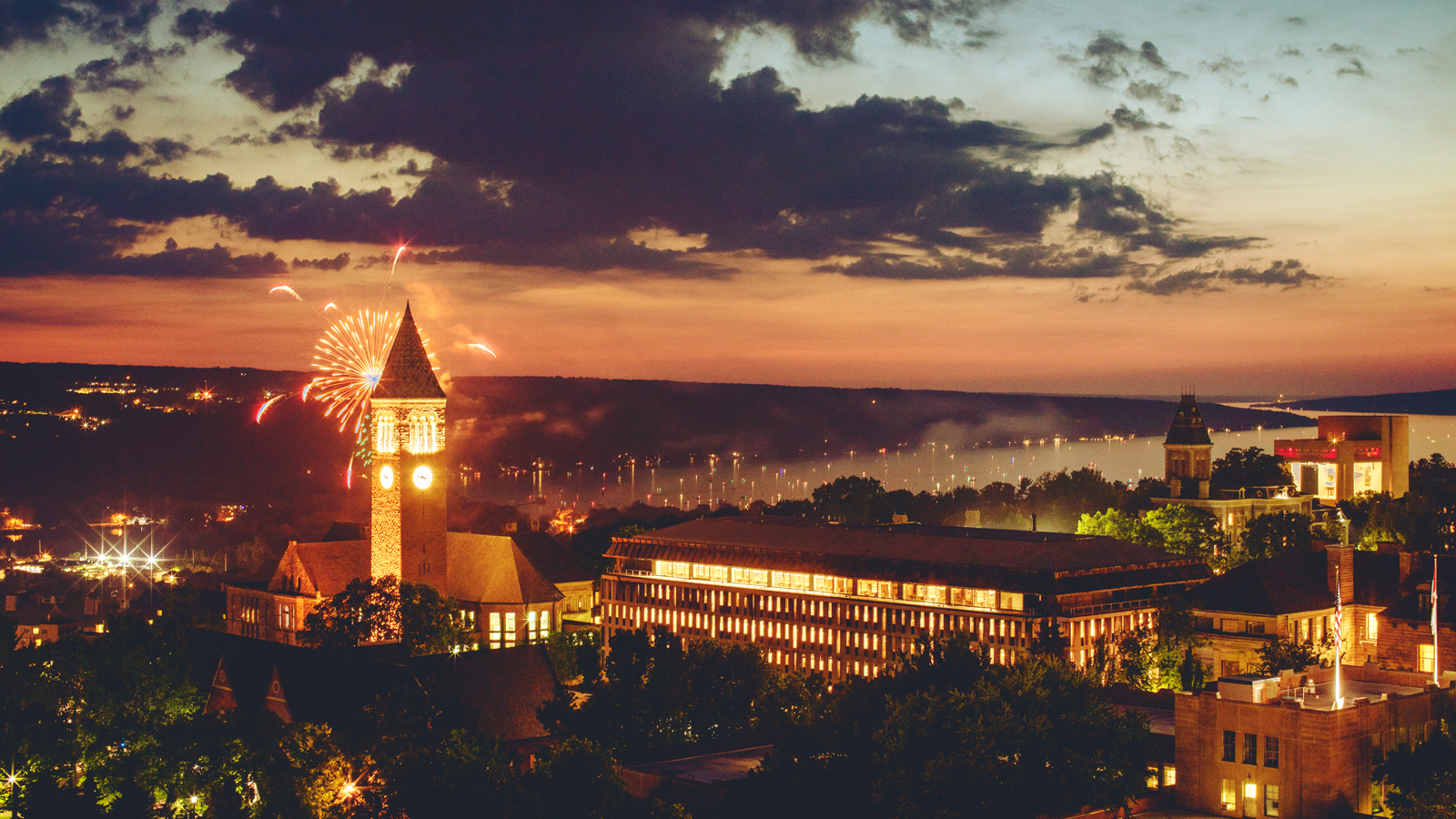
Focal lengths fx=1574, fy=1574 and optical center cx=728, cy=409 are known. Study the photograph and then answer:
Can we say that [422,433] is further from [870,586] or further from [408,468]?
[870,586]

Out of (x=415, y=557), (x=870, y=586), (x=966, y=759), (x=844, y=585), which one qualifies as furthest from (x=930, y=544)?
(x=966, y=759)

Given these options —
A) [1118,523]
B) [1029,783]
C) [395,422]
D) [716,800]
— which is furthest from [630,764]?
[1118,523]

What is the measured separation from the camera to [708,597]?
13700 centimetres

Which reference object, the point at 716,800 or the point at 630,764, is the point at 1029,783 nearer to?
the point at 716,800

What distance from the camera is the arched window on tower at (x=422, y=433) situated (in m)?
118

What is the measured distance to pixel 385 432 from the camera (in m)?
118

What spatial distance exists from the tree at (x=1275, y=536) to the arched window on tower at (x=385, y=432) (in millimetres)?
83760

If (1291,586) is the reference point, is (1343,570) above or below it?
above

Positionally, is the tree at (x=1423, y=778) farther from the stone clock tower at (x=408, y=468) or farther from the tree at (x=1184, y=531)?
the tree at (x=1184, y=531)

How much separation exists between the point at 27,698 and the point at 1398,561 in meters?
87.3

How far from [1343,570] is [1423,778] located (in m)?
47.7

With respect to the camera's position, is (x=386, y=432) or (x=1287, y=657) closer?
(x=1287, y=657)

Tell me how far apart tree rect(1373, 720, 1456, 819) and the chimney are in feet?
140

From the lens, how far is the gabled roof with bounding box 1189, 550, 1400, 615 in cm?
10850
